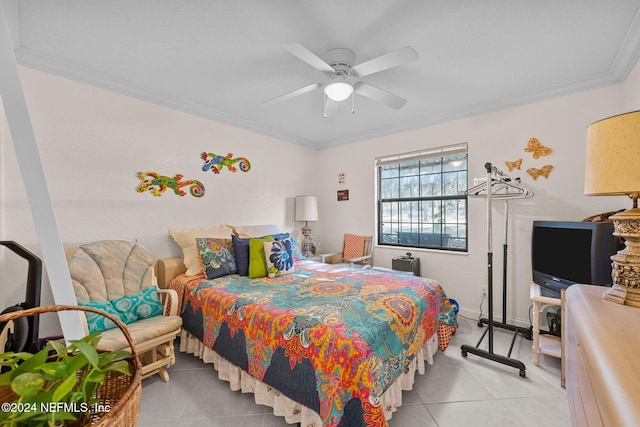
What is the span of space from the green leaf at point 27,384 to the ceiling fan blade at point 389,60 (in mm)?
2030

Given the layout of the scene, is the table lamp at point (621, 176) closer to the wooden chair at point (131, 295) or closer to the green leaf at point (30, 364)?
the green leaf at point (30, 364)

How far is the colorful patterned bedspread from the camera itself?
4.58 ft

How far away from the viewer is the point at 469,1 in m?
1.64

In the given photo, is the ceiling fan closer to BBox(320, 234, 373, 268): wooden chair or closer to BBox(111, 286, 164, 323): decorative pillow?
BBox(111, 286, 164, 323): decorative pillow

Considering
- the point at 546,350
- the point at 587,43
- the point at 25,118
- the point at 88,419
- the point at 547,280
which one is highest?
the point at 587,43

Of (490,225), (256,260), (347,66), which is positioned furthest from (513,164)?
(256,260)

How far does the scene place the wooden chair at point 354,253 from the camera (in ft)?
13.4

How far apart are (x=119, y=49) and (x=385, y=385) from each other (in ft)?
10.1

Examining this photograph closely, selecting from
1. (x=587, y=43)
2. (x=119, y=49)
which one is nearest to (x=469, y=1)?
(x=587, y=43)

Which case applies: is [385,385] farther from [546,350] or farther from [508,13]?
[508,13]

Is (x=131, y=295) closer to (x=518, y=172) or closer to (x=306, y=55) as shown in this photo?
(x=306, y=55)

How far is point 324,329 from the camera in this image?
155 centimetres

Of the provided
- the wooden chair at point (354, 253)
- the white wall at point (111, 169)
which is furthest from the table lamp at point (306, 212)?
the white wall at point (111, 169)

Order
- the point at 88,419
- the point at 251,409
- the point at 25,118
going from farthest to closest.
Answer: the point at 251,409, the point at 25,118, the point at 88,419
